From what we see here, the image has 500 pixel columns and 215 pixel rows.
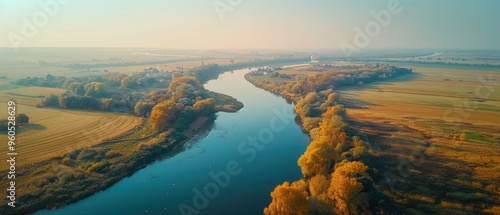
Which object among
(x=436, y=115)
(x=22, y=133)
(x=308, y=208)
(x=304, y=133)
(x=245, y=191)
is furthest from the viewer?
(x=436, y=115)

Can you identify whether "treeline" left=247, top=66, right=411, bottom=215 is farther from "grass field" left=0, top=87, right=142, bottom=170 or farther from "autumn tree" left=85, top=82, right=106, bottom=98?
"autumn tree" left=85, top=82, right=106, bottom=98

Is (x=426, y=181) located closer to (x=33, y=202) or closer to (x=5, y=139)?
(x=33, y=202)

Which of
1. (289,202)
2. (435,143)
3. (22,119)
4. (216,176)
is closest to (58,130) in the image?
(22,119)

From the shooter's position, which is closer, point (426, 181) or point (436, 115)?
point (426, 181)

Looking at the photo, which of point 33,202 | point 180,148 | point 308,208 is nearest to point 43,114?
point 180,148

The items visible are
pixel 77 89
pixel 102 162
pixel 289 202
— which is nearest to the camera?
pixel 289 202

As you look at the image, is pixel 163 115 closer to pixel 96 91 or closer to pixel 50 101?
pixel 50 101
